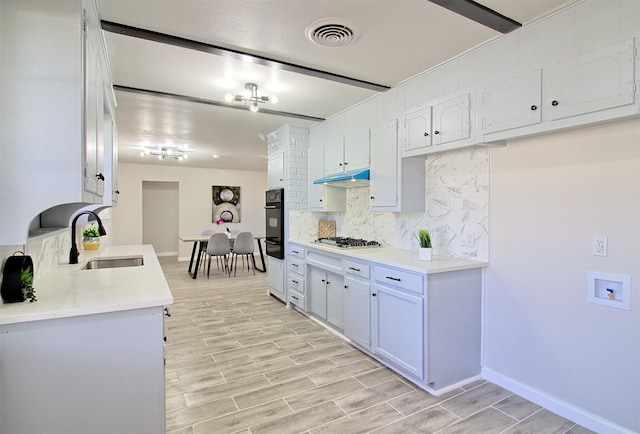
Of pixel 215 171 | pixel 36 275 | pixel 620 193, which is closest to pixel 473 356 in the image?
pixel 620 193

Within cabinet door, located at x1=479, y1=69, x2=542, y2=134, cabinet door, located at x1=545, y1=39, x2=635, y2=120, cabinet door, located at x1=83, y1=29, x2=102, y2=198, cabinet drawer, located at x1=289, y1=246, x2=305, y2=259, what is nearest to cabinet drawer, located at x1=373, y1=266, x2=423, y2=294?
cabinet door, located at x1=479, y1=69, x2=542, y2=134

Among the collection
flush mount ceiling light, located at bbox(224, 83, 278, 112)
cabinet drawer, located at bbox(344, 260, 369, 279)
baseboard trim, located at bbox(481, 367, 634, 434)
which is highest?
flush mount ceiling light, located at bbox(224, 83, 278, 112)

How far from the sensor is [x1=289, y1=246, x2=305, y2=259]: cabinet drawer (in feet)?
13.9

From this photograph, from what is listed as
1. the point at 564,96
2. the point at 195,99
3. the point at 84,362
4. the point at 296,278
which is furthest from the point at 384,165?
the point at 84,362

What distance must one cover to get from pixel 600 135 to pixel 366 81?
1.82 m

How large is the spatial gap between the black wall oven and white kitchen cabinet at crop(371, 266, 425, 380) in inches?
82.1

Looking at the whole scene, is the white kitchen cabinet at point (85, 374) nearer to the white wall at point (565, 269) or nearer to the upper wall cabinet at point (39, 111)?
the upper wall cabinet at point (39, 111)

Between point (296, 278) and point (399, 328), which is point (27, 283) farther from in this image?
point (296, 278)

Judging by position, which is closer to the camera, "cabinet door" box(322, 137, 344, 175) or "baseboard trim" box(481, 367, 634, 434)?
"baseboard trim" box(481, 367, 634, 434)

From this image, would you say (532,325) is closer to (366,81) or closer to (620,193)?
(620,193)

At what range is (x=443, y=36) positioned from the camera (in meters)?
2.30

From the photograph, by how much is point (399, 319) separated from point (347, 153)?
6.46ft

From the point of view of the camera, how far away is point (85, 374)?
1.47 meters

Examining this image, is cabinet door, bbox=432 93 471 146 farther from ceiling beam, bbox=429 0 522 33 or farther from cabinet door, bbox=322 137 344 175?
cabinet door, bbox=322 137 344 175
